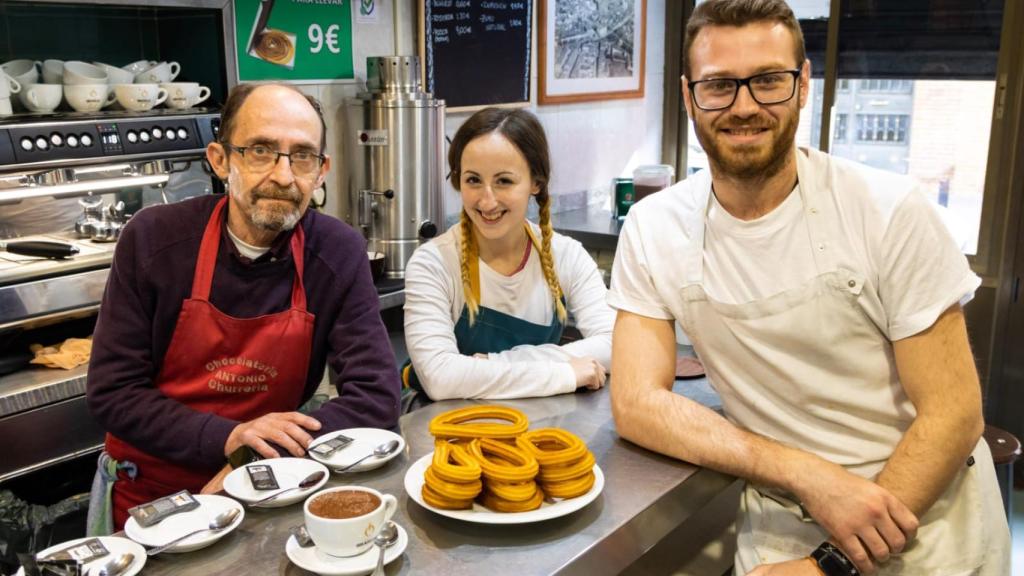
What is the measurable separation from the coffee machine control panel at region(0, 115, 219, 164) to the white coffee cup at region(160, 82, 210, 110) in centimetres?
7

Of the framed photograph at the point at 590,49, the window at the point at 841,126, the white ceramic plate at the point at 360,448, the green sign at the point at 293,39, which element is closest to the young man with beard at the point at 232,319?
the white ceramic plate at the point at 360,448

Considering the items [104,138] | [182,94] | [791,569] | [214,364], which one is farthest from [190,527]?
[182,94]

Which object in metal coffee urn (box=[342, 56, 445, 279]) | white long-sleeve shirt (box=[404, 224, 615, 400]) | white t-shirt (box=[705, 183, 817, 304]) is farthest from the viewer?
metal coffee urn (box=[342, 56, 445, 279])

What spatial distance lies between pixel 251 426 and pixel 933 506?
1.18 metres

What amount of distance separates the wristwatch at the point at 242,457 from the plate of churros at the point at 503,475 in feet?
1.12

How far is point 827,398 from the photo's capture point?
158 cm

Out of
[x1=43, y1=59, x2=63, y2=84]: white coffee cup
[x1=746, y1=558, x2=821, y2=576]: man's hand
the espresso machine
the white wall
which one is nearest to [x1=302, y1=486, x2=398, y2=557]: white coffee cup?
[x1=746, y1=558, x2=821, y2=576]: man's hand

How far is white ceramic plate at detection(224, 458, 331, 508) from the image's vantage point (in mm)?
1366

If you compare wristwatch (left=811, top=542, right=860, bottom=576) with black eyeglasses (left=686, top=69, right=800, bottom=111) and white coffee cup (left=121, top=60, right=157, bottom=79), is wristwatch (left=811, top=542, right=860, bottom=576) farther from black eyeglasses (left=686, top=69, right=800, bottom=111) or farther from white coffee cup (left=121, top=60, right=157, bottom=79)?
white coffee cup (left=121, top=60, right=157, bottom=79)

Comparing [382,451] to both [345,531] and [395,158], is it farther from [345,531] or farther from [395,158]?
[395,158]

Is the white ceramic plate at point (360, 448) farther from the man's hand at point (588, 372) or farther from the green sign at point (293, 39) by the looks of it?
the green sign at point (293, 39)

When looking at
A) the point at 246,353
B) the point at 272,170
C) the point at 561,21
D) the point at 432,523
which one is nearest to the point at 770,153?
the point at 432,523

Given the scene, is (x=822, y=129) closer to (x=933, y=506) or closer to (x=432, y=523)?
(x=933, y=506)

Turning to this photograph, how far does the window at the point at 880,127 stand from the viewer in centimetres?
426
